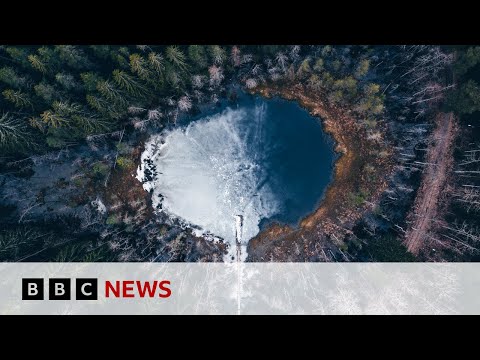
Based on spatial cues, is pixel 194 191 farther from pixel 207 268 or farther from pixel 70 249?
pixel 70 249

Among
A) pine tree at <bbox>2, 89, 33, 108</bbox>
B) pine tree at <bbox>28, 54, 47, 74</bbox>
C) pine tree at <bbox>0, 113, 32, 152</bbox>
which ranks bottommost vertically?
pine tree at <bbox>0, 113, 32, 152</bbox>

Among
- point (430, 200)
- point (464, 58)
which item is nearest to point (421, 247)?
point (430, 200)

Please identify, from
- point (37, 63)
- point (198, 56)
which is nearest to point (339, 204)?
point (198, 56)

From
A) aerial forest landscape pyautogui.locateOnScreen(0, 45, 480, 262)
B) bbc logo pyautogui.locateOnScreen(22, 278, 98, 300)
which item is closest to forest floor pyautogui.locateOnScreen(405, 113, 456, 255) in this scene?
aerial forest landscape pyautogui.locateOnScreen(0, 45, 480, 262)

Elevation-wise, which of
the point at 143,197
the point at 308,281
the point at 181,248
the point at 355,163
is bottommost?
the point at 308,281

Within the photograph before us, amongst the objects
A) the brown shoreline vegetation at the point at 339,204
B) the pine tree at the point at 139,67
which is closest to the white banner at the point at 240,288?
the brown shoreline vegetation at the point at 339,204

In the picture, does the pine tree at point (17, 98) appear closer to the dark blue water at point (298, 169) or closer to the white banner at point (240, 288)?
the white banner at point (240, 288)

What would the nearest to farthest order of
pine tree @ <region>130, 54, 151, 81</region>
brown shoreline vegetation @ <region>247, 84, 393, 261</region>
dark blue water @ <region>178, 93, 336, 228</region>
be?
1. pine tree @ <region>130, 54, 151, 81</region>
2. brown shoreline vegetation @ <region>247, 84, 393, 261</region>
3. dark blue water @ <region>178, 93, 336, 228</region>

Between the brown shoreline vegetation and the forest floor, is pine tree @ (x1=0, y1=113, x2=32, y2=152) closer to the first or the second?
the brown shoreline vegetation

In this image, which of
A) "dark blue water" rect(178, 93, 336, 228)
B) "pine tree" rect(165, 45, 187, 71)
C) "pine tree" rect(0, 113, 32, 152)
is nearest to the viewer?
"pine tree" rect(0, 113, 32, 152)
